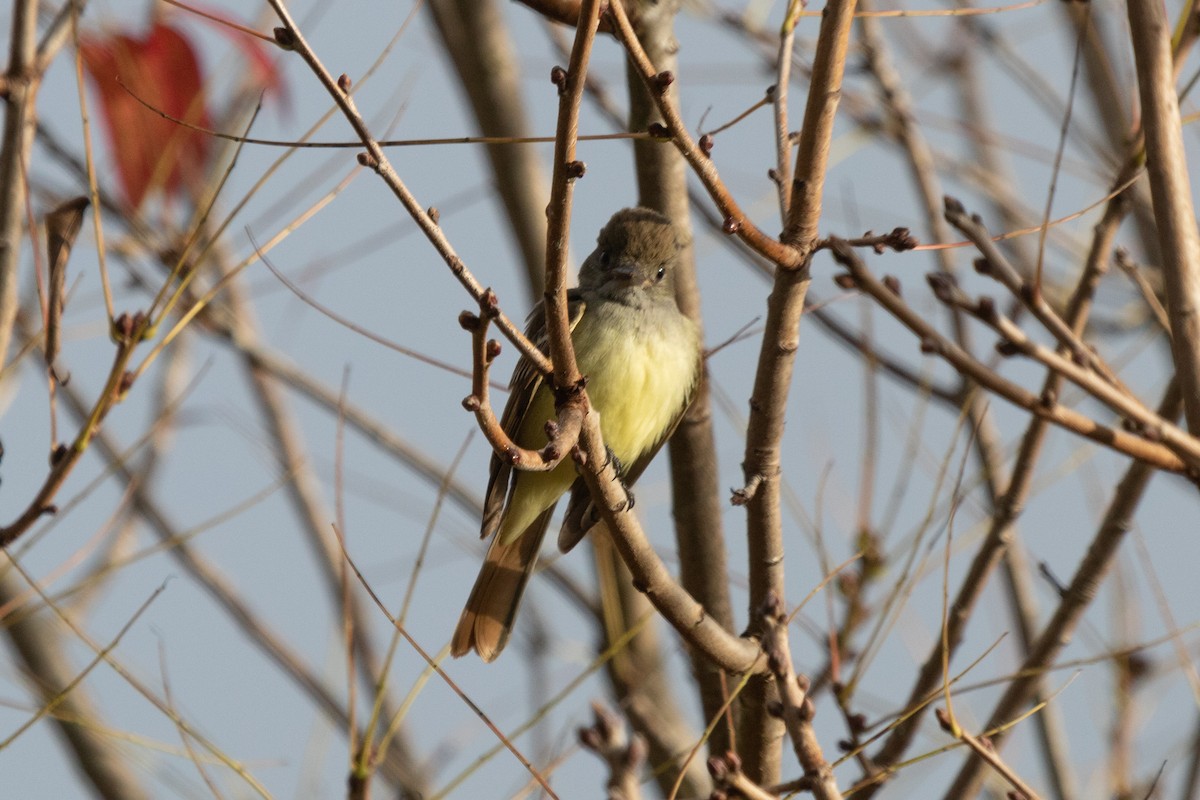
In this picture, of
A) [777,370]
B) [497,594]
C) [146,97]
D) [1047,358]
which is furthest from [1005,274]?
[146,97]

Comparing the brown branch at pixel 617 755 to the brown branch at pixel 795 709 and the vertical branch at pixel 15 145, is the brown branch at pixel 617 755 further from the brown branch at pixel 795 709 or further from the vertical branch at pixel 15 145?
the vertical branch at pixel 15 145

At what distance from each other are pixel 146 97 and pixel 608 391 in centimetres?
189

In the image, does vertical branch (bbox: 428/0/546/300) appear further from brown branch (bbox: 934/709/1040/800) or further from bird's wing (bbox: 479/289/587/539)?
brown branch (bbox: 934/709/1040/800)

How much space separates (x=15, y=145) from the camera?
3432 millimetres

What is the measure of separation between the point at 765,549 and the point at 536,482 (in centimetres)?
177

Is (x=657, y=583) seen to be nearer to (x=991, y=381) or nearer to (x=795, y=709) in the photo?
(x=795, y=709)

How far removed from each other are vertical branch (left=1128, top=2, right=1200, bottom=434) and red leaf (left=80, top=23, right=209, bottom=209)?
303cm

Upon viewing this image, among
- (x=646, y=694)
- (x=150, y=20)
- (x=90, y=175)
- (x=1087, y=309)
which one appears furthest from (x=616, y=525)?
(x=150, y=20)

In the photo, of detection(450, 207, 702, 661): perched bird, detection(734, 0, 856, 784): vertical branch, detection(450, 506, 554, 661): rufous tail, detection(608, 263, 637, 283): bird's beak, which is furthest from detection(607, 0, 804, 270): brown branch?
detection(450, 506, 554, 661): rufous tail

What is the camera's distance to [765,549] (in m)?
3.34

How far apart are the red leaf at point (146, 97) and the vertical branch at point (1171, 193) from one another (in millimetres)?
3033

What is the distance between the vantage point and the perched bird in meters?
4.59

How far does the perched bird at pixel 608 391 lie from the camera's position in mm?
4594

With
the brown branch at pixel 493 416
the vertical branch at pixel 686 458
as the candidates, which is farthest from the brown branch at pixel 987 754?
the vertical branch at pixel 686 458
